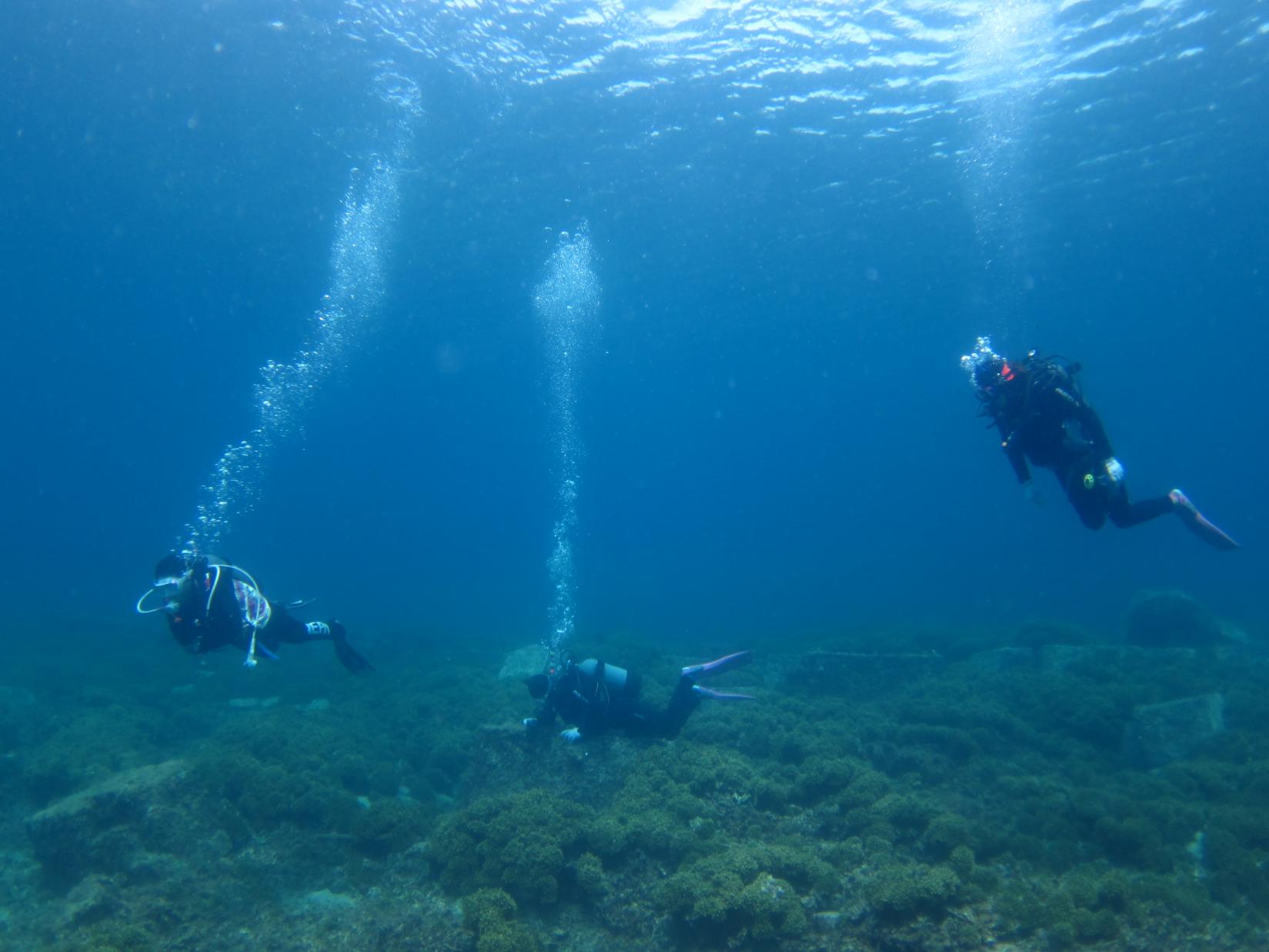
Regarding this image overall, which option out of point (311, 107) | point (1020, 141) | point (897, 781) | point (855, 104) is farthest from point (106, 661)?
point (1020, 141)

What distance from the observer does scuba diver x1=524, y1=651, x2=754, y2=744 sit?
8.77m

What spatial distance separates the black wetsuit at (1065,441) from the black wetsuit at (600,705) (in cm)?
530

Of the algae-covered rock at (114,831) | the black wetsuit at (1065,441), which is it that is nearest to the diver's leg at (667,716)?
the algae-covered rock at (114,831)

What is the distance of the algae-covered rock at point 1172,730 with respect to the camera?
823 centimetres

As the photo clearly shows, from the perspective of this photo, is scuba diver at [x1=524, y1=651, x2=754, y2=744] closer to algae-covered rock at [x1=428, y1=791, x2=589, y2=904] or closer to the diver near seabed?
algae-covered rock at [x1=428, y1=791, x2=589, y2=904]

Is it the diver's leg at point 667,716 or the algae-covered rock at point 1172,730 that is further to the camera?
the diver's leg at point 667,716

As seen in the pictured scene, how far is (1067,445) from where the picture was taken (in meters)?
7.32

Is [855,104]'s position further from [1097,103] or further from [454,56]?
[454,56]

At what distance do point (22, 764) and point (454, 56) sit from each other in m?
19.4

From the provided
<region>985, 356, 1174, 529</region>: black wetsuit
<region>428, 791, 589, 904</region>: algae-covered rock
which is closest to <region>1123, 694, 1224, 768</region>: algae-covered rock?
<region>985, 356, 1174, 529</region>: black wetsuit

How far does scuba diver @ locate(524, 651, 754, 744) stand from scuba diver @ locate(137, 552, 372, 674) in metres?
3.32

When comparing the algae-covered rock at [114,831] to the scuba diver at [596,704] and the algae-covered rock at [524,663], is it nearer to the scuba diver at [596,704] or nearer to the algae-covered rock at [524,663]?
the scuba diver at [596,704]

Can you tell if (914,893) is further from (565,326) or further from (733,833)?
(565,326)

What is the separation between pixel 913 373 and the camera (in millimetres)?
85000
